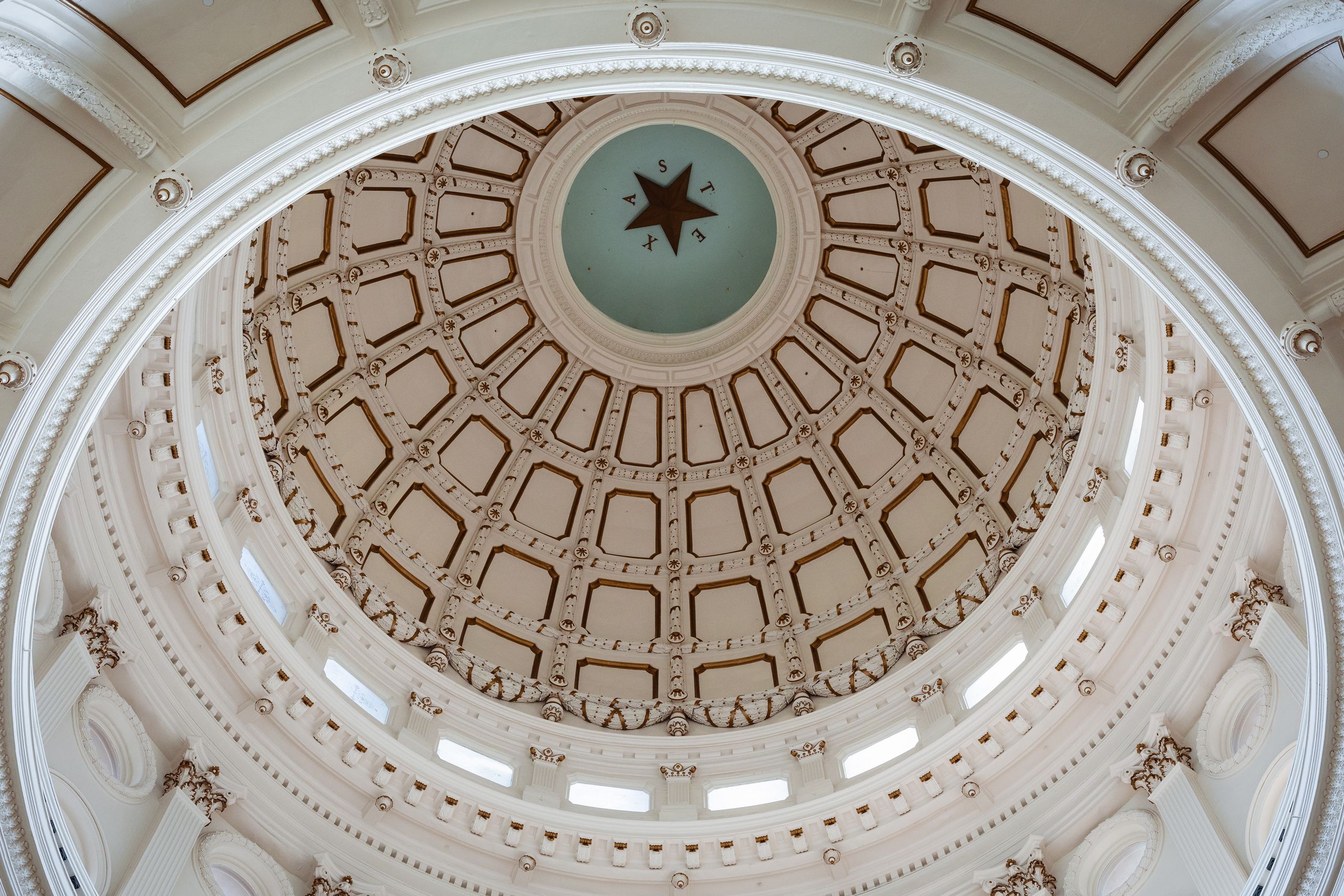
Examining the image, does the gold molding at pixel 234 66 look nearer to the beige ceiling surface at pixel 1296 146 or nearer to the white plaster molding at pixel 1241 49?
the white plaster molding at pixel 1241 49

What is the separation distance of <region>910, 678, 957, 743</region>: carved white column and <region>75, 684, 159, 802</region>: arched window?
12988mm

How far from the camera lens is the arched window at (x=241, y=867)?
15.9 m

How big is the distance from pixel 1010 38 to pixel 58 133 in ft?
30.7

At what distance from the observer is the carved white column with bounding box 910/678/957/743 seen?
66.6 ft

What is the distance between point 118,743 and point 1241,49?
16149 mm

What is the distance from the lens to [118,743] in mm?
15539

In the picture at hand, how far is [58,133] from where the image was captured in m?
10.5

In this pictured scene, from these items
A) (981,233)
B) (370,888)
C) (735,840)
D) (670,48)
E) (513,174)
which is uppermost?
(513,174)

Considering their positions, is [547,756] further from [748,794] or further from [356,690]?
[748,794]

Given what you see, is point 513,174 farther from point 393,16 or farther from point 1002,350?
point 393,16

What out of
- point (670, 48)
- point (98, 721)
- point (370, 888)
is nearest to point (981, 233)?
point (670, 48)

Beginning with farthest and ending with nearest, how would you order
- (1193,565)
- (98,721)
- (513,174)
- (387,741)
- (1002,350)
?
(513,174)
(1002,350)
(387,741)
(1193,565)
(98,721)

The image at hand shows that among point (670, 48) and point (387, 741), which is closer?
point (670, 48)

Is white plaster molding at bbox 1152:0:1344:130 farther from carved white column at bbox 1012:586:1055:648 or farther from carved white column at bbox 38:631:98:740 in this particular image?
carved white column at bbox 38:631:98:740
